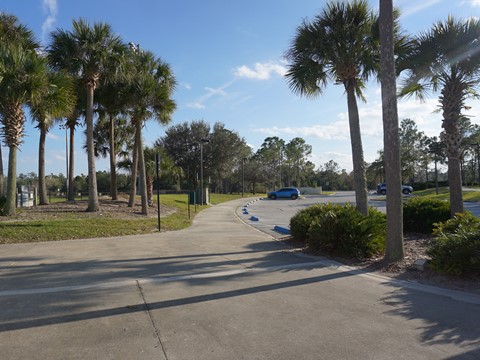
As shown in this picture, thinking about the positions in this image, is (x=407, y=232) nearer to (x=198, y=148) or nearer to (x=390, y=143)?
(x=390, y=143)

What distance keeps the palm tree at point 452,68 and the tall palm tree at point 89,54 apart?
469 inches

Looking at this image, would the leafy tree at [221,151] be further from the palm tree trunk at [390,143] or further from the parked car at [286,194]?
the palm tree trunk at [390,143]

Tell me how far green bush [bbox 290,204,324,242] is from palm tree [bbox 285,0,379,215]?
126 centimetres

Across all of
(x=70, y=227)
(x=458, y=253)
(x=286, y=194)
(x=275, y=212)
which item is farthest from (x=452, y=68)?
(x=286, y=194)

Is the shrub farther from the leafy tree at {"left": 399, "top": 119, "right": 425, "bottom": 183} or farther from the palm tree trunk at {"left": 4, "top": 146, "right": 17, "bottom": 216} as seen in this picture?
the leafy tree at {"left": 399, "top": 119, "right": 425, "bottom": 183}

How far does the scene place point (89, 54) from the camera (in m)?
16.8

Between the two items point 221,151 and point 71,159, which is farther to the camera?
point 221,151

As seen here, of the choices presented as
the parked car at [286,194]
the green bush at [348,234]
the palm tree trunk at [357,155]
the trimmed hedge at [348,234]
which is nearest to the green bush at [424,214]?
the palm tree trunk at [357,155]

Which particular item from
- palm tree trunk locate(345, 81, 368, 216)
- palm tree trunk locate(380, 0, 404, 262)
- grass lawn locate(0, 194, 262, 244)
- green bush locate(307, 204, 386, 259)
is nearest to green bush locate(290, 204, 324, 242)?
palm tree trunk locate(345, 81, 368, 216)

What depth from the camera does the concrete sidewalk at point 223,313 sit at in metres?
3.84

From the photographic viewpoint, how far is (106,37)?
17109mm

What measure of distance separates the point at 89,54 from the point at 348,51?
11157mm

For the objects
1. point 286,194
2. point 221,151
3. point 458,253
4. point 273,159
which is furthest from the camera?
point 273,159

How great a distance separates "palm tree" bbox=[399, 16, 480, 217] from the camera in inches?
404
